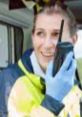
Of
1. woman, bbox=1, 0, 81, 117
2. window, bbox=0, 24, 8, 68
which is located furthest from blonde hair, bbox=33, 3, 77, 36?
window, bbox=0, 24, 8, 68

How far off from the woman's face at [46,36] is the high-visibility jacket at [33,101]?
107 millimetres

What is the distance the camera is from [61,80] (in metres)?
1.74

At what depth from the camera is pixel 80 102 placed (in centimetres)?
175

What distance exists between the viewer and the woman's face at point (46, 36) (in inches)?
74.3

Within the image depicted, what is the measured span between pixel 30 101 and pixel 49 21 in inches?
15.1

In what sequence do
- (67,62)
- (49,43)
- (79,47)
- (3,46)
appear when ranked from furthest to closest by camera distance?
1. (3,46)
2. (79,47)
3. (49,43)
4. (67,62)

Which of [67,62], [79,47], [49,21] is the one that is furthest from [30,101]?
[79,47]

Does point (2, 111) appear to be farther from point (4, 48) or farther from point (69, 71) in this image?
point (4, 48)

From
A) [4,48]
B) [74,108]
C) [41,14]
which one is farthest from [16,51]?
[74,108]

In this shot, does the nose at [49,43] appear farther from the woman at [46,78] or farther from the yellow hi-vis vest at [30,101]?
the yellow hi-vis vest at [30,101]

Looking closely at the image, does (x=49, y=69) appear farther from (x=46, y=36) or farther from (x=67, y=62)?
(x=46, y=36)

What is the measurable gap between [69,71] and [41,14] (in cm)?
36

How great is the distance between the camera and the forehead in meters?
1.92

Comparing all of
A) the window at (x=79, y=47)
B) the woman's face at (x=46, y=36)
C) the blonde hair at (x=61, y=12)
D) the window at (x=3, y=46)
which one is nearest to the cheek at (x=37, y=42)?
the woman's face at (x=46, y=36)
